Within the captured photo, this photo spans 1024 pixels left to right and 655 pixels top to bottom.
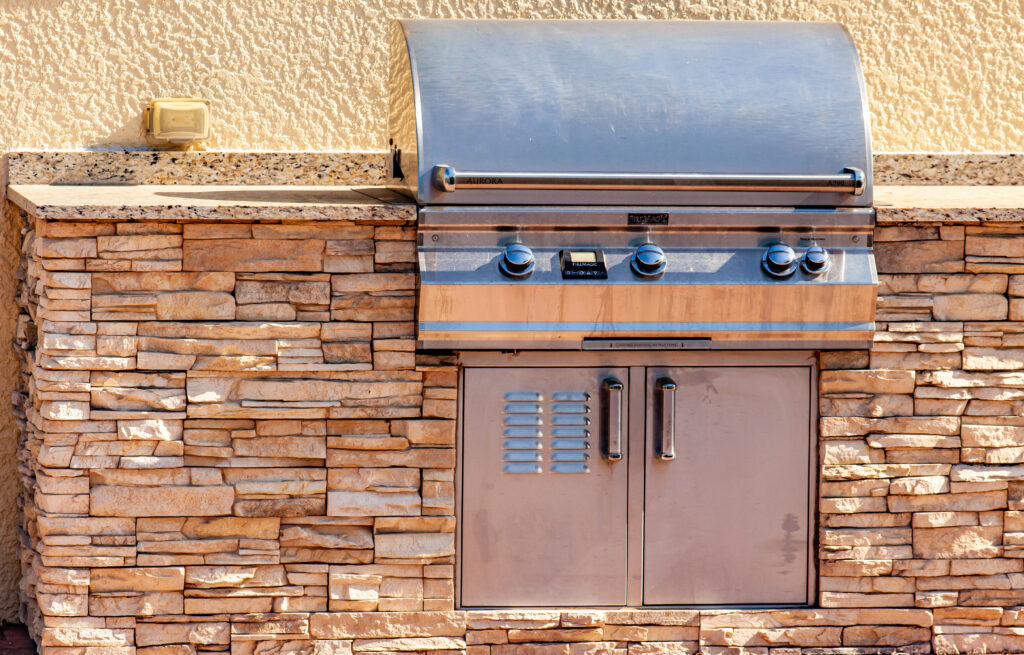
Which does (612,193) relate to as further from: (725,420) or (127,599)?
(127,599)

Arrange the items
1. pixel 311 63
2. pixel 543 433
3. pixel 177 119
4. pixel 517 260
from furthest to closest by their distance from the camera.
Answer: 1. pixel 311 63
2. pixel 177 119
3. pixel 543 433
4. pixel 517 260

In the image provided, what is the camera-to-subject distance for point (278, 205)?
126 inches

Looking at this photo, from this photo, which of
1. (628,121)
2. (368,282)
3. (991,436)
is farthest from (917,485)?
(368,282)

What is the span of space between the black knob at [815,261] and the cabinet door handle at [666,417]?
0.53m

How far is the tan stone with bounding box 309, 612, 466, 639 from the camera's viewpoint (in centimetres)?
339

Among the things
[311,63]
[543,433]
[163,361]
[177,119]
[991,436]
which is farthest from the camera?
[311,63]

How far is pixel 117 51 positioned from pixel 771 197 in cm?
243

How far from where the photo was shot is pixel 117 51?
404 centimetres

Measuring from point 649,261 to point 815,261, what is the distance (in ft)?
1.62

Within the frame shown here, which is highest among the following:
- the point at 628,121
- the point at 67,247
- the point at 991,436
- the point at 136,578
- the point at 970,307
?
the point at 628,121

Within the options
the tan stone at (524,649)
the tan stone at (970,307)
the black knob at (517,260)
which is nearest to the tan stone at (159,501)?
the tan stone at (524,649)

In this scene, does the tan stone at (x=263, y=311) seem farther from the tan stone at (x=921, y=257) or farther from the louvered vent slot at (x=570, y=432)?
the tan stone at (x=921, y=257)

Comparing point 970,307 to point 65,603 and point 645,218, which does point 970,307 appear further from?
point 65,603

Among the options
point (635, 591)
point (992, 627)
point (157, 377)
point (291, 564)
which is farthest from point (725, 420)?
point (157, 377)
